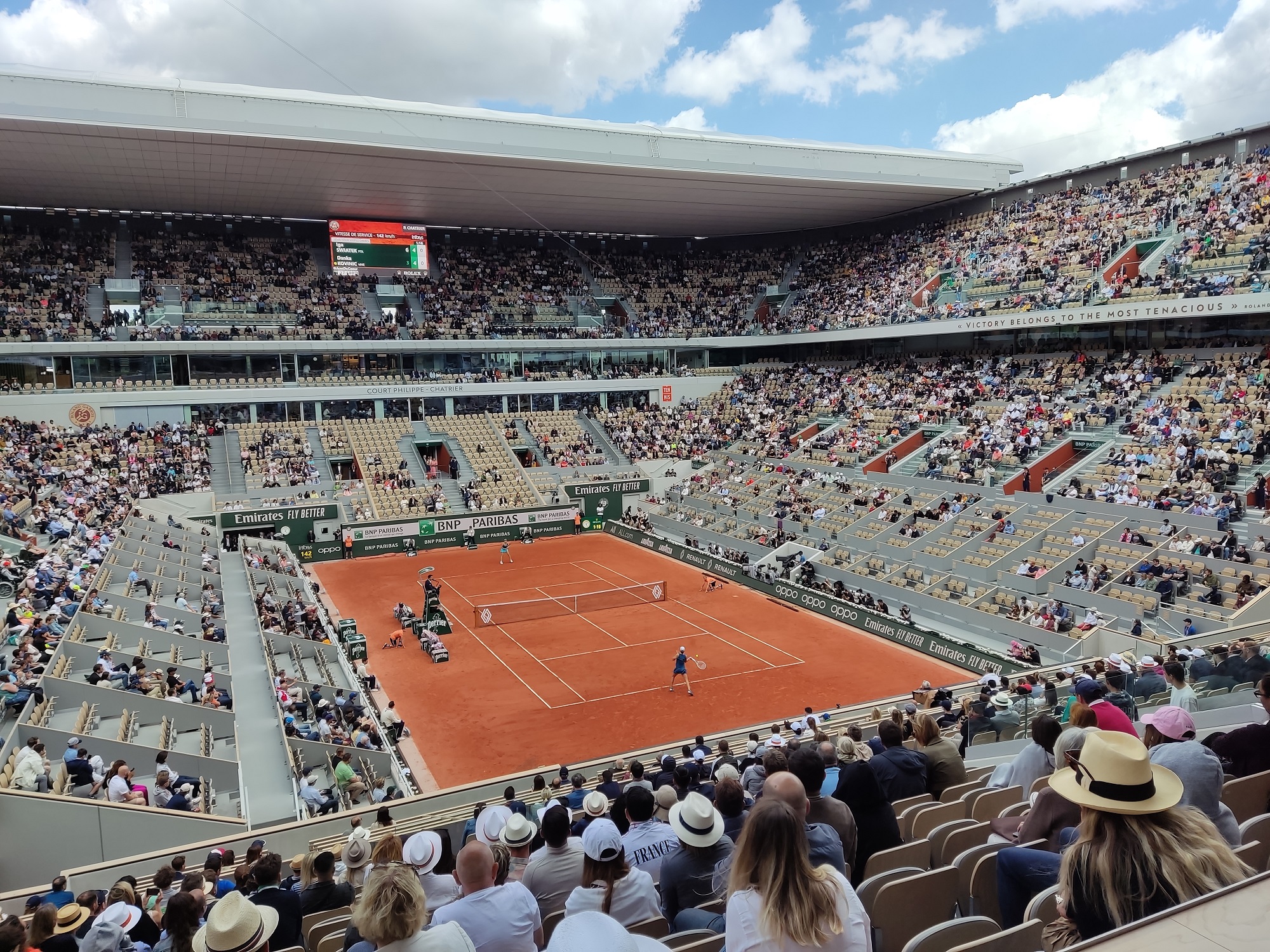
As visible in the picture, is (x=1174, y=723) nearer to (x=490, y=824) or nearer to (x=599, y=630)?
(x=490, y=824)

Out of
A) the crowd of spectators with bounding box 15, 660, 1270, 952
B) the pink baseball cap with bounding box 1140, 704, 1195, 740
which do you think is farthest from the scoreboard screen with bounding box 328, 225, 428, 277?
the pink baseball cap with bounding box 1140, 704, 1195, 740

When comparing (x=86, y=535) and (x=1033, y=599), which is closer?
(x=1033, y=599)

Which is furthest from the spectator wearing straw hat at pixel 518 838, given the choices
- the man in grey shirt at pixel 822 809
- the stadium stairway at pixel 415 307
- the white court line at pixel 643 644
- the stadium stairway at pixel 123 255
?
the stadium stairway at pixel 123 255

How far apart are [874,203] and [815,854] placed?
54186 mm

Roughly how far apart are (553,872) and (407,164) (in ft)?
139

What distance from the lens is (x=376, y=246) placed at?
168 ft

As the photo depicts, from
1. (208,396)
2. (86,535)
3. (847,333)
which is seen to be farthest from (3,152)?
(847,333)

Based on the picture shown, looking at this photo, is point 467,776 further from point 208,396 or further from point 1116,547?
point 208,396

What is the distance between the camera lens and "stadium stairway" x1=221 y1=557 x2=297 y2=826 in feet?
46.0

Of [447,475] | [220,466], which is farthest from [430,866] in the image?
[447,475]

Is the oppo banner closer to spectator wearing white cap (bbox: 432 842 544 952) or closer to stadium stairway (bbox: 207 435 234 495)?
spectator wearing white cap (bbox: 432 842 544 952)

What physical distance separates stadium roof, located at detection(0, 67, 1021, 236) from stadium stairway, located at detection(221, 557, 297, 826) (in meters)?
23.9

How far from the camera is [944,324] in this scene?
43.0 m

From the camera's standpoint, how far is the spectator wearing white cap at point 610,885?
4.58 metres
